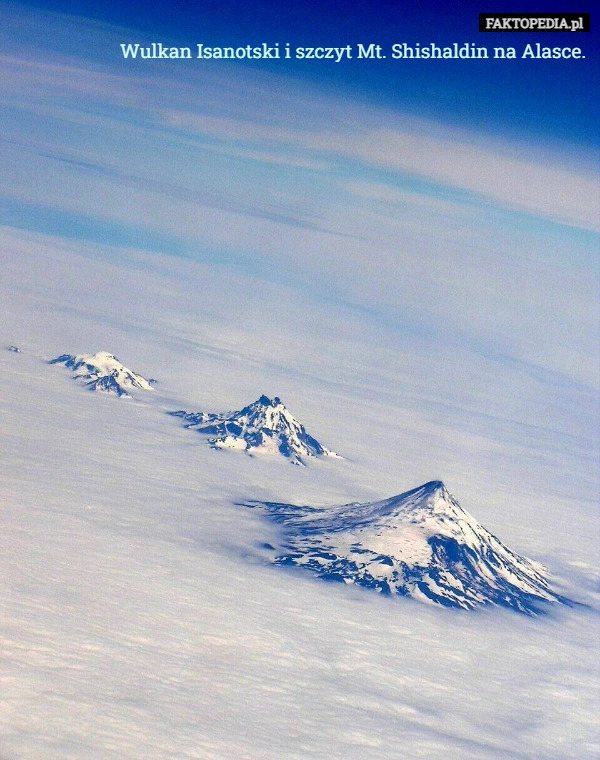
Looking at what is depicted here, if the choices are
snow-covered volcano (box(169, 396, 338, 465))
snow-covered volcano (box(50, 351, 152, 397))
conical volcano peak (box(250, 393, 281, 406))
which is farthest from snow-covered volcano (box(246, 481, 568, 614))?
snow-covered volcano (box(50, 351, 152, 397))

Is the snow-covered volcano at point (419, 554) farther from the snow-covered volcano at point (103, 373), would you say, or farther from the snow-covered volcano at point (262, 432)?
the snow-covered volcano at point (103, 373)

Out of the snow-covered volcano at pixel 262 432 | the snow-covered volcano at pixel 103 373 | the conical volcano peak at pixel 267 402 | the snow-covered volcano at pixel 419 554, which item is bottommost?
the snow-covered volcano at pixel 419 554

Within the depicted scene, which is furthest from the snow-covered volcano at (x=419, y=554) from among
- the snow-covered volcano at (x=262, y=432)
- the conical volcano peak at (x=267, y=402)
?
the conical volcano peak at (x=267, y=402)

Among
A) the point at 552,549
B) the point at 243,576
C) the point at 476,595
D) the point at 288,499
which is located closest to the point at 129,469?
the point at 288,499

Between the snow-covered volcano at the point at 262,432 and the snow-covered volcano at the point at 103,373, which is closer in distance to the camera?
the snow-covered volcano at the point at 262,432

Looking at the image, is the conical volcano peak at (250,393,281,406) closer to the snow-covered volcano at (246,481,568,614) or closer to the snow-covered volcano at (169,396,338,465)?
the snow-covered volcano at (169,396,338,465)

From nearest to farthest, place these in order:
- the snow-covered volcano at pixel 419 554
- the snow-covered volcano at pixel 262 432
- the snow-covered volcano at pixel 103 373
Answer: 1. the snow-covered volcano at pixel 419 554
2. the snow-covered volcano at pixel 262 432
3. the snow-covered volcano at pixel 103 373

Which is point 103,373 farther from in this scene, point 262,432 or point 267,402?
point 262,432

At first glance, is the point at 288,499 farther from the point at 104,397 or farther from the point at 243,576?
the point at 104,397

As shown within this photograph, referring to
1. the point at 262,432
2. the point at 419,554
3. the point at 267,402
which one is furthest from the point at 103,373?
the point at 419,554
